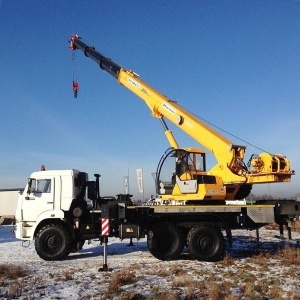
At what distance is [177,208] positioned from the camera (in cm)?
1275

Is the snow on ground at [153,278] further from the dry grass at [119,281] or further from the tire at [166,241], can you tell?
the tire at [166,241]

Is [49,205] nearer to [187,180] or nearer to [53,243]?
[53,243]

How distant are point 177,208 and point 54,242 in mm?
4560

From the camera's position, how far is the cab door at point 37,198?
13.5 m

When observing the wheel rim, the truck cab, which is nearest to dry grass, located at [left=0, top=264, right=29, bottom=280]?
the wheel rim

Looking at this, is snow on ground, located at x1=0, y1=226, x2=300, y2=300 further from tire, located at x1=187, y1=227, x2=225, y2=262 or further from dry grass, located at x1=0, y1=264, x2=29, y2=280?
tire, located at x1=187, y1=227, x2=225, y2=262

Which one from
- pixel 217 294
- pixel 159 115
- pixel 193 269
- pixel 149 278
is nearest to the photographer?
pixel 217 294

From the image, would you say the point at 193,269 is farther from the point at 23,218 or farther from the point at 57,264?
the point at 23,218

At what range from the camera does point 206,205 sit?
13.0m

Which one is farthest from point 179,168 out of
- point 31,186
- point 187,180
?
point 31,186

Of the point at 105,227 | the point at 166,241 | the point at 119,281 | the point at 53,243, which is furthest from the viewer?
the point at 53,243

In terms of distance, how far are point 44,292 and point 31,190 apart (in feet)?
19.4

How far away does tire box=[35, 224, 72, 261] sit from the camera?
13.0 metres

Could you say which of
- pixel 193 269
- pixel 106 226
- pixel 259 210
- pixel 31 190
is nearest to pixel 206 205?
pixel 259 210
